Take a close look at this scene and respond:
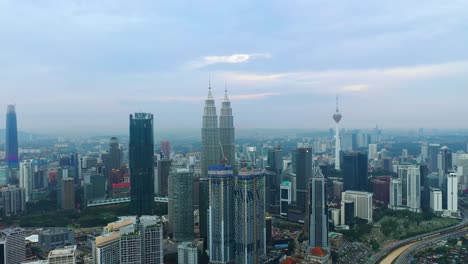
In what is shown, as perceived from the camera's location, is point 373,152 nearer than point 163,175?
No

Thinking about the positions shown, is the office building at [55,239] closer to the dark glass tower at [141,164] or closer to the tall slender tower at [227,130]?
the dark glass tower at [141,164]

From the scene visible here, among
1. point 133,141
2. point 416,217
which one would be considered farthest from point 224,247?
point 416,217

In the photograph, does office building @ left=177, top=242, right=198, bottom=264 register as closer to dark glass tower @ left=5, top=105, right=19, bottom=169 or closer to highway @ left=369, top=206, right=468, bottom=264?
highway @ left=369, top=206, right=468, bottom=264

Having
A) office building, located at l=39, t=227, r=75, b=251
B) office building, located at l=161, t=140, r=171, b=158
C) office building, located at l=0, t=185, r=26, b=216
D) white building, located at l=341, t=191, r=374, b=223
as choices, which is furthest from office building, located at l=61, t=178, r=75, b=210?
white building, located at l=341, t=191, r=374, b=223

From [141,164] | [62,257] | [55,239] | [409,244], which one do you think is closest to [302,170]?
[409,244]

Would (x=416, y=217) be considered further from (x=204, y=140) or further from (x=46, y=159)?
(x=46, y=159)

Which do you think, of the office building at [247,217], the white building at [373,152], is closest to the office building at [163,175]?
the office building at [247,217]

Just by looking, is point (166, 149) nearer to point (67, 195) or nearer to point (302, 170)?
point (67, 195)
